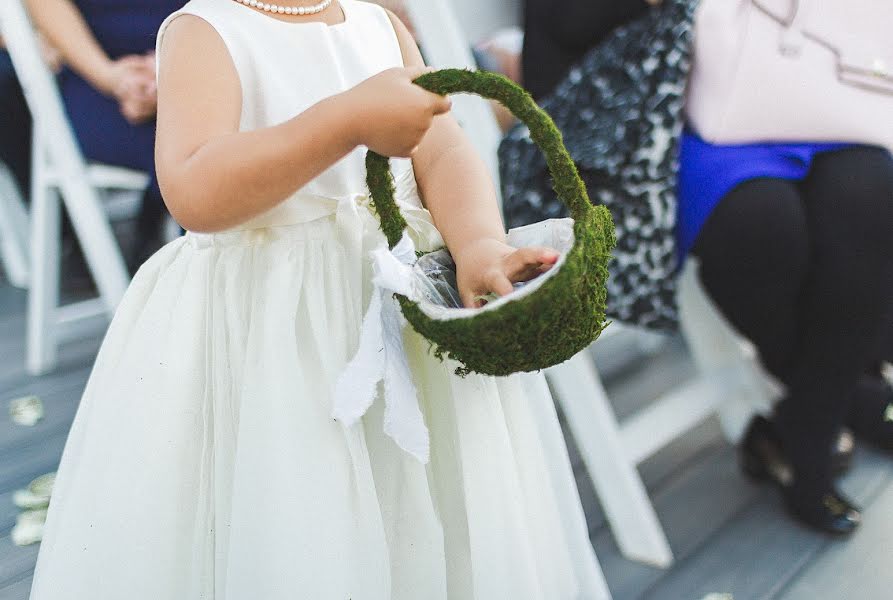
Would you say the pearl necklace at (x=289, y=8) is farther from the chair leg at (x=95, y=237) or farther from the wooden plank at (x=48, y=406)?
the wooden plank at (x=48, y=406)

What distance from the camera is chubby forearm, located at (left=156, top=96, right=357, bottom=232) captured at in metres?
0.49

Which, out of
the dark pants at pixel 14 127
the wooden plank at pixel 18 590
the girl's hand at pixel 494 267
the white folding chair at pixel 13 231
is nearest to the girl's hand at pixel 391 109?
the girl's hand at pixel 494 267

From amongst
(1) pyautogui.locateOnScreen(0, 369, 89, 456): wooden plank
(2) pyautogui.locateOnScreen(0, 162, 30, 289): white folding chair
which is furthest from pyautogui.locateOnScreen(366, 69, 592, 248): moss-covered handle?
(2) pyautogui.locateOnScreen(0, 162, 30, 289): white folding chair

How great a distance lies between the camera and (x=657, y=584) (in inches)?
40.9

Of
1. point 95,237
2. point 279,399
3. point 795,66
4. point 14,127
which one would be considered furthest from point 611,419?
point 14,127

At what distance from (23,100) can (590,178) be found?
4.85 ft

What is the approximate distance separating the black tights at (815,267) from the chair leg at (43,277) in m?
1.20

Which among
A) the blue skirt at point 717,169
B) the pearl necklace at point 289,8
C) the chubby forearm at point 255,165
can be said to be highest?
the pearl necklace at point 289,8

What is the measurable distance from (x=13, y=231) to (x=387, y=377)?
193 centimetres

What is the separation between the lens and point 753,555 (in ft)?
3.55

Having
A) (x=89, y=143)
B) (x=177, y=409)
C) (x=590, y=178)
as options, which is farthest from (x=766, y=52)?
(x=89, y=143)

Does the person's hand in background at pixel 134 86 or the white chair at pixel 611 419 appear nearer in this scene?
the white chair at pixel 611 419

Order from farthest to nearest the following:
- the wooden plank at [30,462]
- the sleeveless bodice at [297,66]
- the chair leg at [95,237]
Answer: the chair leg at [95,237] → the wooden plank at [30,462] → the sleeveless bodice at [297,66]

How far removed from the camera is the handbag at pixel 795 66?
0.97m
